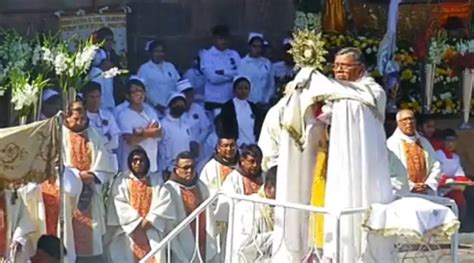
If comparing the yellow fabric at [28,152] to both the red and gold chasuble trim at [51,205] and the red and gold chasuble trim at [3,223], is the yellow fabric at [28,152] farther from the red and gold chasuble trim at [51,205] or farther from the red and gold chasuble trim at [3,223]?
the red and gold chasuble trim at [51,205]

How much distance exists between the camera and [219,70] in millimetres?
15328

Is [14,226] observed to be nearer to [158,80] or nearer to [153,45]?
[158,80]

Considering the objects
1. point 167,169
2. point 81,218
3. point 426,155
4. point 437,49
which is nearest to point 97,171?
point 81,218

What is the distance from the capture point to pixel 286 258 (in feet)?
34.2

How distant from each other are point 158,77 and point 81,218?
7.98ft

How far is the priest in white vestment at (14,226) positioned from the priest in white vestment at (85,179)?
70 cm

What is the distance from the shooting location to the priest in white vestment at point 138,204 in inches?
490

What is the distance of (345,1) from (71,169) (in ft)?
17.2

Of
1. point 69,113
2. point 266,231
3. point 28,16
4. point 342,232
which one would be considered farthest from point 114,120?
point 342,232

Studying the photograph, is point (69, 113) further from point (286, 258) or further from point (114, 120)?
point (286, 258)

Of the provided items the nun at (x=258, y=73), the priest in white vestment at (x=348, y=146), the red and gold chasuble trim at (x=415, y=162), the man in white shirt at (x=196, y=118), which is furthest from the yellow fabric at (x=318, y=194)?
the nun at (x=258, y=73)

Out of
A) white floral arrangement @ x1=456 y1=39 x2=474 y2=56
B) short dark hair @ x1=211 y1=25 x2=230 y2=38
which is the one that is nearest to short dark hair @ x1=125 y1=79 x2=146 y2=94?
short dark hair @ x1=211 y1=25 x2=230 y2=38

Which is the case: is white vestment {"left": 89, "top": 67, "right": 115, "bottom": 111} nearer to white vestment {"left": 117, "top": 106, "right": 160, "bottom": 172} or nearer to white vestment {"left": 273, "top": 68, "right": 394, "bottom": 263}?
white vestment {"left": 117, "top": 106, "right": 160, "bottom": 172}

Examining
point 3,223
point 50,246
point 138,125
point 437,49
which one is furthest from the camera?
point 437,49
